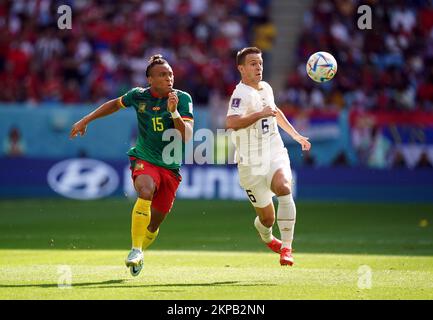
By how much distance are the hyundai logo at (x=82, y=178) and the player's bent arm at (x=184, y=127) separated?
1400 centimetres

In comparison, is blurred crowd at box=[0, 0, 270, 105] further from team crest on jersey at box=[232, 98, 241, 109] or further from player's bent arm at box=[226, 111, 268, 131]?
player's bent arm at box=[226, 111, 268, 131]

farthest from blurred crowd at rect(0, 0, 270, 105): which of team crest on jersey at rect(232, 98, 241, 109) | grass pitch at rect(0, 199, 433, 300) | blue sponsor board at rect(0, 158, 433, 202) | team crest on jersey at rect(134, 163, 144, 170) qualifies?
team crest on jersey at rect(134, 163, 144, 170)

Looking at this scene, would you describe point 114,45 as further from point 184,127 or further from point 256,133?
point 184,127

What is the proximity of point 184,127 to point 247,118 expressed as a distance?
2.96 feet

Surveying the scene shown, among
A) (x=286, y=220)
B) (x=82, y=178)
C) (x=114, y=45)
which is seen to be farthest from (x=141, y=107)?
(x=114, y=45)

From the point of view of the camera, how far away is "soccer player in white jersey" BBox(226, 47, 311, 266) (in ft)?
38.7

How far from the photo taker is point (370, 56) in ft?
98.6

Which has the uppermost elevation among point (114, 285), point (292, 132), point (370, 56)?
point (370, 56)

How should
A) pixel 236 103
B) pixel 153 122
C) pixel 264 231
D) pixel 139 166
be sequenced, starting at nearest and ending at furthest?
pixel 139 166 < pixel 153 122 < pixel 236 103 < pixel 264 231

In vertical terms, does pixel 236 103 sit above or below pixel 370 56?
below

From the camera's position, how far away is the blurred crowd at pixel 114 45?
2828 centimetres

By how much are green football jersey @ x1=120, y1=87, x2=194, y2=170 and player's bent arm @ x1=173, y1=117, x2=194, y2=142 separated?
6.3 inches

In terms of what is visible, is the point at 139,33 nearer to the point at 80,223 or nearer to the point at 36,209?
the point at 36,209

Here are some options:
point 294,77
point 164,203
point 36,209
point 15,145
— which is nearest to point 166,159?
A: point 164,203
